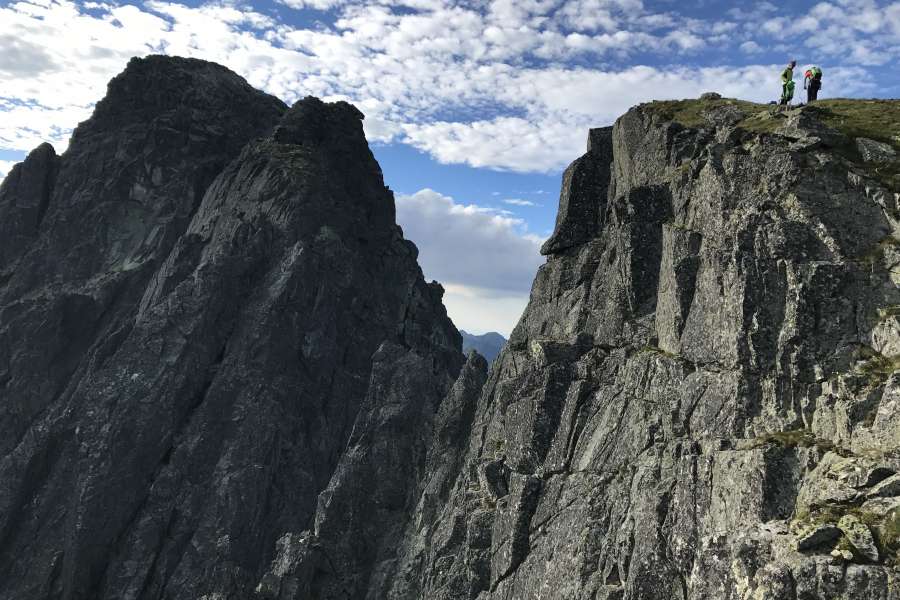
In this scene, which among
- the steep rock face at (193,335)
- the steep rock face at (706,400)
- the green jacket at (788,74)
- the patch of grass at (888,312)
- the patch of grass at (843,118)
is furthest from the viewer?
the steep rock face at (193,335)

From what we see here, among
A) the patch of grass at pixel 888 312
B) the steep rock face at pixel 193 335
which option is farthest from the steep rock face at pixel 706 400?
the steep rock face at pixel 193 335

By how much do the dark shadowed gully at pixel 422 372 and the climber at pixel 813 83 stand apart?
4300mm

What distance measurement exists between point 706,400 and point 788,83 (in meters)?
27.6

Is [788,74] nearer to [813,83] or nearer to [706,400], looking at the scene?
[813,83]

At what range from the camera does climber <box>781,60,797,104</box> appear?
149 feet

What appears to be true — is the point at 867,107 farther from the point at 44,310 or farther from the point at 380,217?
the point at 44,310

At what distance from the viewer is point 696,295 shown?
117 ft

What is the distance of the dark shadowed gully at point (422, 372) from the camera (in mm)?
27844

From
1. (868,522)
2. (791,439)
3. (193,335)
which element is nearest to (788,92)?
(791,439)

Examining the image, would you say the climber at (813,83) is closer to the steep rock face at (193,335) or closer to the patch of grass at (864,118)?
the patch of grass at (864,118)

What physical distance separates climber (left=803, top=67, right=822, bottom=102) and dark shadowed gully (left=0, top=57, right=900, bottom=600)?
430 centimetres

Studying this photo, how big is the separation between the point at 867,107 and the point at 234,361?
75796 millimetres

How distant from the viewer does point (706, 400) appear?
31.5 meters

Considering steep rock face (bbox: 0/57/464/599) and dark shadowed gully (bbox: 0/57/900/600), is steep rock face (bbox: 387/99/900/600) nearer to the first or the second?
dark shadowed gully (bbox: 0/57/900/600)
